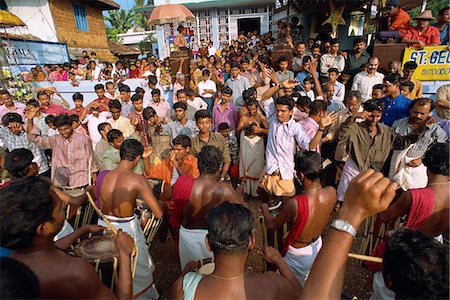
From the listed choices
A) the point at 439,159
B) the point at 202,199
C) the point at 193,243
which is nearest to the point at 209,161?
the point at 202,199

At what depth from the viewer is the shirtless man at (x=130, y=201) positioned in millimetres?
2846

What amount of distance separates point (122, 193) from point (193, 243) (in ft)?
2.98

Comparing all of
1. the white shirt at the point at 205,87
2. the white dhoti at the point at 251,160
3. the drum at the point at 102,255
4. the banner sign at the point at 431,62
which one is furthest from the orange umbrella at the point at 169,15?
the drum at the point at 102,255

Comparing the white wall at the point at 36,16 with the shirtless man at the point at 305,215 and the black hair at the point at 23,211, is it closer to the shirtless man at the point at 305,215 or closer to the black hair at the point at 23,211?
the black hair at the point at 23,211

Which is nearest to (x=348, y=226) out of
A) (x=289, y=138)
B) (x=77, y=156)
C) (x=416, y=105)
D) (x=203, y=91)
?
(x=289, y=138)

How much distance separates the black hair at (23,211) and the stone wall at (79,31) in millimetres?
18996

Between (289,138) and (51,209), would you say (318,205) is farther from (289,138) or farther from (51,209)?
(51,209)

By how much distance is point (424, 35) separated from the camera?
20.9ft

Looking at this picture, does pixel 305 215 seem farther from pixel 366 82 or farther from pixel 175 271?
pixel 366 82

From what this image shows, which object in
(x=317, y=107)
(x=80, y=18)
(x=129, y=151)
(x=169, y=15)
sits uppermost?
(x=80, y=18)

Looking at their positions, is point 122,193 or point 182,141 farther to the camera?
point 182,141

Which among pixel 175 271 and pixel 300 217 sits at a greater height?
pixel 300 217

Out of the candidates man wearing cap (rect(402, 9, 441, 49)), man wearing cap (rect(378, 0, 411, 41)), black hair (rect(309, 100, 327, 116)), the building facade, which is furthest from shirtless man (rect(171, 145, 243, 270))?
the building facade

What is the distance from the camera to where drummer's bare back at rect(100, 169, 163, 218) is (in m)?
2.83
